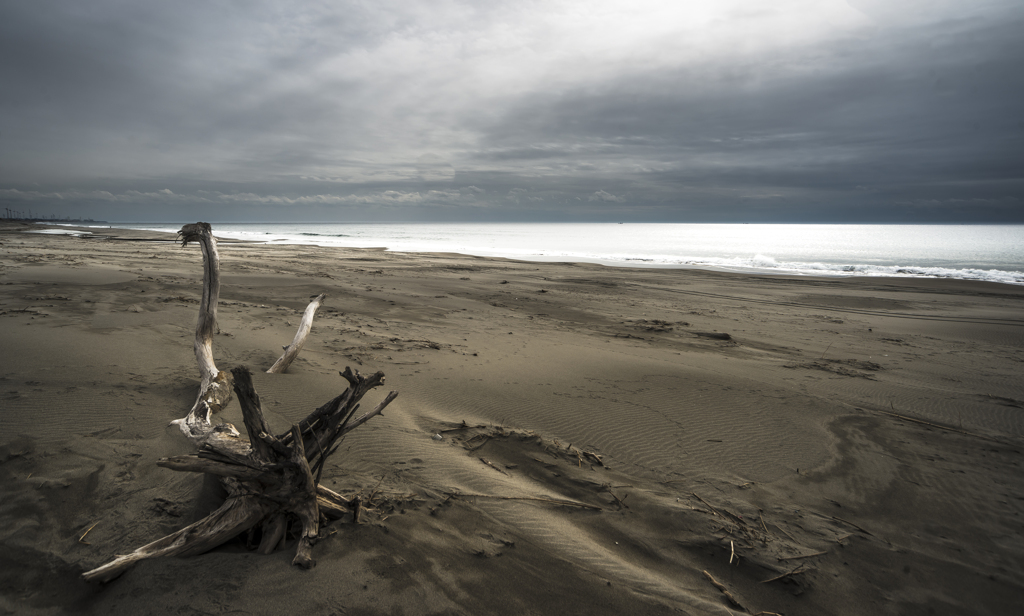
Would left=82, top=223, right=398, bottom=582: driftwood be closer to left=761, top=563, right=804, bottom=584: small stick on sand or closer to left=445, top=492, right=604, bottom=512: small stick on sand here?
left=445, top=492, right=604, bottom=512: small stick on sand

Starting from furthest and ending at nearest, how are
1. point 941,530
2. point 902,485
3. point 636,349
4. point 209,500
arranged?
point 636,349 < point 902,485 < point 941,530 < point 209,500

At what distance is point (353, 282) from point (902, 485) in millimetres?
13044

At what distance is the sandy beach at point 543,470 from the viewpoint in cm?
250

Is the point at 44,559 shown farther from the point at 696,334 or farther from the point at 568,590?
the point at 696,334

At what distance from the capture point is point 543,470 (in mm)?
3834

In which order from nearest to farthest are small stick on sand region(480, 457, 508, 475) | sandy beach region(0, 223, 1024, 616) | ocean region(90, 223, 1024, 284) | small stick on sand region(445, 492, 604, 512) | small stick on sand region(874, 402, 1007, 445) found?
Result: 1. sandy beach region(0, 223, 1024, 616)
2. small stick on sand region(445, 492, 604, 512)
3. small stick on sand region(480, 457, 508, 475)
4. small stick on sand region(874, 402, 1007, 445)
5. ocean region(90, 223, 1024, 284)

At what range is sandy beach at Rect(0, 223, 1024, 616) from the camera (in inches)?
98.3

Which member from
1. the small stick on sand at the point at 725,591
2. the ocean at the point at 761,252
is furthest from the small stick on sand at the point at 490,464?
the ocean at the point at 761,252

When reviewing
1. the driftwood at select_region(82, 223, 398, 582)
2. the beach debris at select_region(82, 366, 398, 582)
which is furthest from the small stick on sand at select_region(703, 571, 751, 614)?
the beach debris at select_region(82, 366, 398, 582)

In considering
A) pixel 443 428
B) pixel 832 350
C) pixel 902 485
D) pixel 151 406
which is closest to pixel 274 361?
pixel 151 406

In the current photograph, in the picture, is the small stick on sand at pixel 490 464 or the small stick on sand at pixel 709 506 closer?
the small stick on sand at pixel 709 506

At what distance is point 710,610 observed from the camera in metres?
2.51

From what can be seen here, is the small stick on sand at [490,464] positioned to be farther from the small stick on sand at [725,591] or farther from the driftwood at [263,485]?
the small stick on sand at [725,591]

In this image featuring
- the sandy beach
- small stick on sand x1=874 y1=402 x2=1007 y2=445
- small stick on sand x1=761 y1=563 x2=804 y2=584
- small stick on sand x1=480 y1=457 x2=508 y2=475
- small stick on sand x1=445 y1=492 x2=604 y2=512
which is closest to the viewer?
the sandy beach
